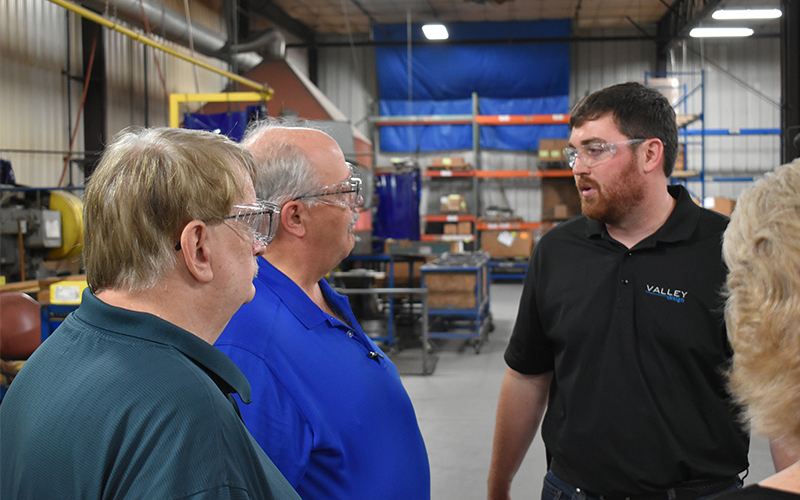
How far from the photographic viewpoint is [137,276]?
2.88ft

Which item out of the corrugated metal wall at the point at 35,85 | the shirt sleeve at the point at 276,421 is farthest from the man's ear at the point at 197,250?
the corrugated metal wall at the point at 35,85

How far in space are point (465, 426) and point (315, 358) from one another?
147 inches

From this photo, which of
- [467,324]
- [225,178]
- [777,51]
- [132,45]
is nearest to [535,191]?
[777,51]

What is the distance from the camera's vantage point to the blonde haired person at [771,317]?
0.80 metres

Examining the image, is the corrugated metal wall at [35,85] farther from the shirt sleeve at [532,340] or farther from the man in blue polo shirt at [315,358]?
the shirt sleeve at [532,340]

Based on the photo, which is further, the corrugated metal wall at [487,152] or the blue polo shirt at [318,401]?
the corrugated metal wall at [487,152]

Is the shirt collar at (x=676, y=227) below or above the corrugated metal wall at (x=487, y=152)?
below

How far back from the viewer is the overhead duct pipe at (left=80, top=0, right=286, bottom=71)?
7840 millimetres

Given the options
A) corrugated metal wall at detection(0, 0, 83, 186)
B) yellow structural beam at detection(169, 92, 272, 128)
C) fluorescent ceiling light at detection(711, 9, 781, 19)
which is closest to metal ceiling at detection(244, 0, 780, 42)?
fluorescent ceiling light at detection(711, 9, 781, 19)

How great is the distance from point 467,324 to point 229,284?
7.12 metres

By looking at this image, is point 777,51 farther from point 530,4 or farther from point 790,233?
point 790,233

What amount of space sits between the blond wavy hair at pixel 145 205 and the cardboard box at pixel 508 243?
11925 millimetres

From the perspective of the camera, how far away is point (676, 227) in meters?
1.72

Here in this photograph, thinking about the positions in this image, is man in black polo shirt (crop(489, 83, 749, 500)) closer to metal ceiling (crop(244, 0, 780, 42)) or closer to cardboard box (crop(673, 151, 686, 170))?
cardboard box (crop(673, 151, 686, 170))
